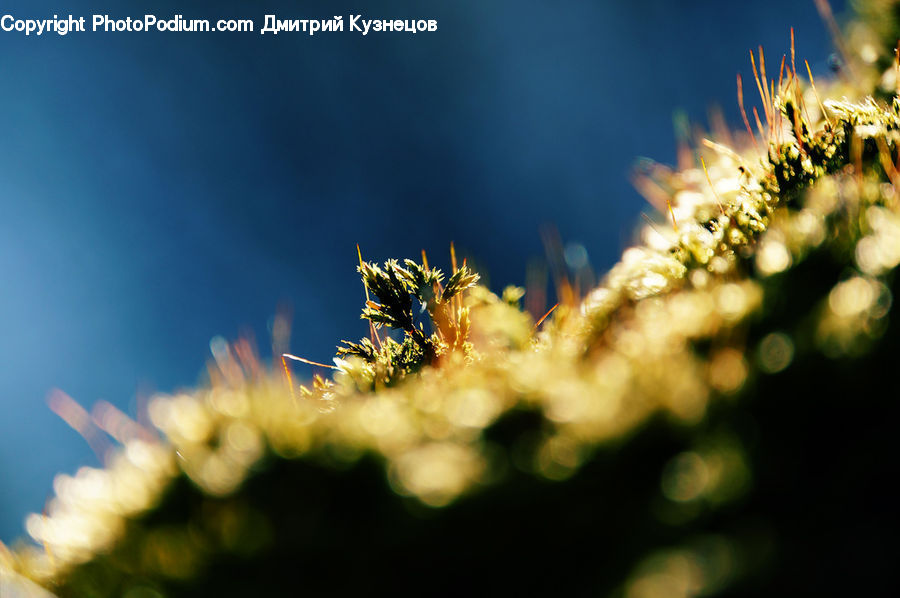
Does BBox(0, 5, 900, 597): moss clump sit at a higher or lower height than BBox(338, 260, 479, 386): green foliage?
lower

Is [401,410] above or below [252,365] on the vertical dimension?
below

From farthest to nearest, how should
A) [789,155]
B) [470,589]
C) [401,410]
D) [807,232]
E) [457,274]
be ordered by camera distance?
[457,274] < [789,155] < [807,232] < [401,410] < [470,589]

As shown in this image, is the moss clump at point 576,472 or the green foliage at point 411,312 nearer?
A: the moss clump at point 576,472

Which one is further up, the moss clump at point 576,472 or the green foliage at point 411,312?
the green foliage at point 411,312

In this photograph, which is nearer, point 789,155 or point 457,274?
point 789,155

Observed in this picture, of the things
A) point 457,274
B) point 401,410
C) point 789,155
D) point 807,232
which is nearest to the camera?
point 401,410

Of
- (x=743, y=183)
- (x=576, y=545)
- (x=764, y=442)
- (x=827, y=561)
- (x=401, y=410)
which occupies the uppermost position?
(x=743, y=183)

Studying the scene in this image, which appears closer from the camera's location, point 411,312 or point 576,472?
point 576,472

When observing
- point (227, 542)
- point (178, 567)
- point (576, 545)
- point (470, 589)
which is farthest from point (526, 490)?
point (178, 567)

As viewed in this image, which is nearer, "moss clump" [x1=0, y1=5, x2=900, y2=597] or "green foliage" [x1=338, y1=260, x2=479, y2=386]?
"moss clump" [x1=0, y1=5, x2=900, y2=597]

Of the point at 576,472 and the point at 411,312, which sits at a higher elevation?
the point at 411,312

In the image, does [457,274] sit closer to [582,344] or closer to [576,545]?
[582,344]
